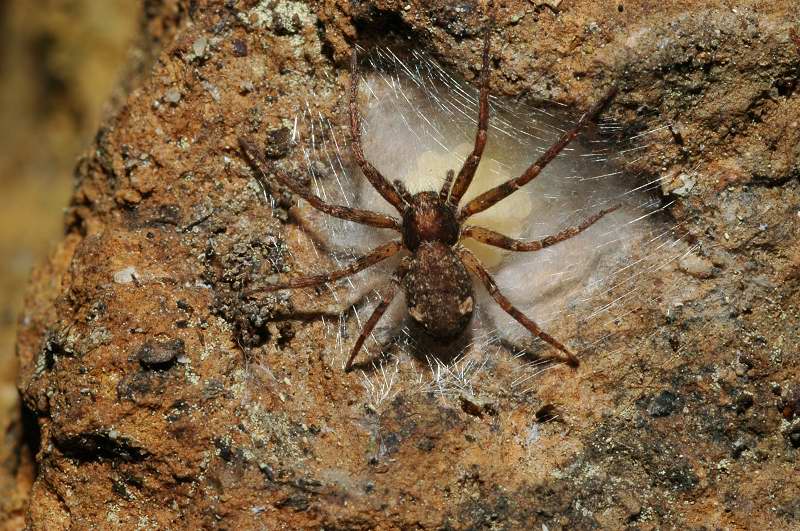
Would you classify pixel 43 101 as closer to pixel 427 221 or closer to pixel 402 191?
pixel 402 191

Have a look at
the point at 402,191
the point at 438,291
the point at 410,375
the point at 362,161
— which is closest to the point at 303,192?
the point at 362,161

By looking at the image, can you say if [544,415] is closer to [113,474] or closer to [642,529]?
[642,529]

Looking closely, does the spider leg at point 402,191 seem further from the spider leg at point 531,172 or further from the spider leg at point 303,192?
the spider leg at point 531,172

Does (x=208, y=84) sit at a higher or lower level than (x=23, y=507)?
higher

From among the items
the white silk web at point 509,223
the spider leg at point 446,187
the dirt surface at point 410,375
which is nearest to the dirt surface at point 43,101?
the dirt surface at point 410,375

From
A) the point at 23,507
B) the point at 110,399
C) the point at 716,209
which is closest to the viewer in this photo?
the point at 110,399

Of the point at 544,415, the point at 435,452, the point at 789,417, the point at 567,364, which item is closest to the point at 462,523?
the point at 435,452

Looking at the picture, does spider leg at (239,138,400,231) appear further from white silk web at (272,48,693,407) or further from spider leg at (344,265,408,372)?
spider leg at (344,265,408,372)
